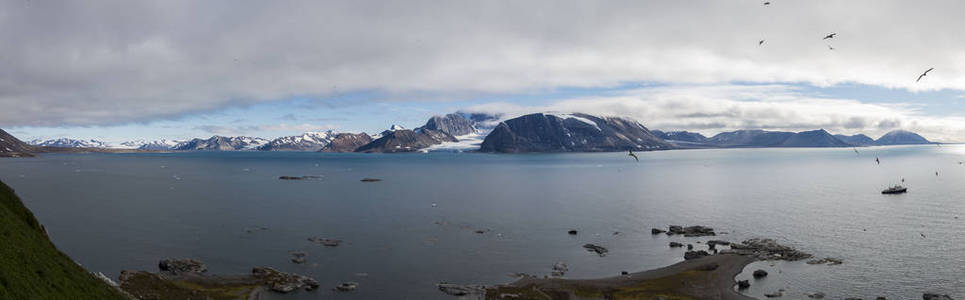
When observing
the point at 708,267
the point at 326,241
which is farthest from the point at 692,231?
the point at 326,241

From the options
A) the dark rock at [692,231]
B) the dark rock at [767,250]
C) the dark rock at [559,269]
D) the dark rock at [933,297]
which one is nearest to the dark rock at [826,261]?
the dark rock at [767,250]

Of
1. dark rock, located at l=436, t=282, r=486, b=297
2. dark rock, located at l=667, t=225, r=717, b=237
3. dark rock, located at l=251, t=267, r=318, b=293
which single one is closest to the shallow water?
dark rock, located at l=436, t=282, r=486, b=297

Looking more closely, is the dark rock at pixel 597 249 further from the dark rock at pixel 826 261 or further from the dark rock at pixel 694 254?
the dark rock at pixel 826 261

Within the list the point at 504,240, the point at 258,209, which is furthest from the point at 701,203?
the point at 258,209

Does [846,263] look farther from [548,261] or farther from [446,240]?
[446,240]

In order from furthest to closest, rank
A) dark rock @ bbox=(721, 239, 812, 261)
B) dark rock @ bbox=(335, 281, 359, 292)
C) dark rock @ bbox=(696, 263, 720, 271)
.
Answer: dark rock @ bbox=(721, 239, 812, 261), dark rock @ bbox=(696, 263, 720, 271), dark rock @ bbox=(335, 281, 359, 292)

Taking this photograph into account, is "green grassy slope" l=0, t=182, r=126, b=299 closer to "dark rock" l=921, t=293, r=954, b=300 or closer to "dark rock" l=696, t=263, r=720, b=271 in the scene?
"dark rock" l=696, t=263, r=720, b=271
